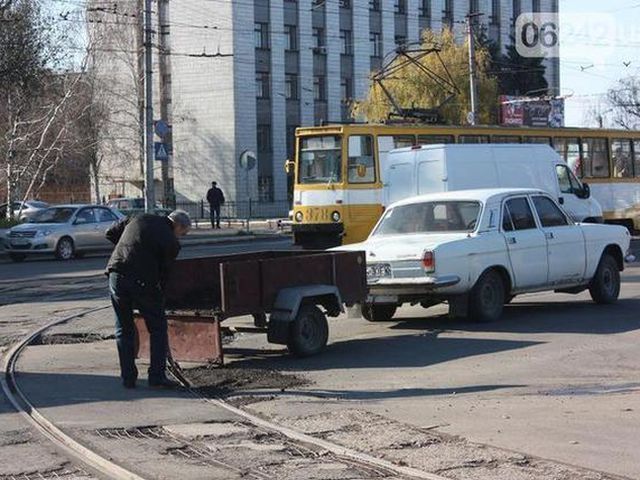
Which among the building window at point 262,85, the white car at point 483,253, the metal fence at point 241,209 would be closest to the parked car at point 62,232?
the white car at point 483,253

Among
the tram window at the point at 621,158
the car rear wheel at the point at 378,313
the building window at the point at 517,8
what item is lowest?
the car rear wheel at the point at 378,313

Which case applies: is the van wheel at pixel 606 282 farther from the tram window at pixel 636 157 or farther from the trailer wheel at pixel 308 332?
the tram window at pixel 636 157

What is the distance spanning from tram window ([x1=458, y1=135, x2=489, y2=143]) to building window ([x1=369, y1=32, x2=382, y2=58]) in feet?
140

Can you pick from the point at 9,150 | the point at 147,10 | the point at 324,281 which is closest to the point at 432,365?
the point at 324,281

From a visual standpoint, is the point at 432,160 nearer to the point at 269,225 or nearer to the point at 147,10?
the point at 147,10

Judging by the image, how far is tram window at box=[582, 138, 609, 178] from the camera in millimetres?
27719

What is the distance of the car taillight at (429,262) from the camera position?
1205 cm

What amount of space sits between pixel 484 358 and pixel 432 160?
36.1 feet

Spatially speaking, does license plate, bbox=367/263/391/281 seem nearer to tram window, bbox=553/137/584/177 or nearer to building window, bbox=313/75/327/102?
tram window, bbox=553/137/584/177

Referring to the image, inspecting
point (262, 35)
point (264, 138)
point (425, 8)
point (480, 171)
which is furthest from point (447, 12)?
point (480, 171)

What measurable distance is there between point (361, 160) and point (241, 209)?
125 ft

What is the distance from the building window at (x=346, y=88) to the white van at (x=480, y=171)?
141ft

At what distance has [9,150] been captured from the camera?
39500 millimetres

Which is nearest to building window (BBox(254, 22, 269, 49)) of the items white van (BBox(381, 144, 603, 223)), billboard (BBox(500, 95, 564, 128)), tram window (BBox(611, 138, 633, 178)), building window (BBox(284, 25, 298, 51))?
building window (BBox(284, 25, 298, 51))
